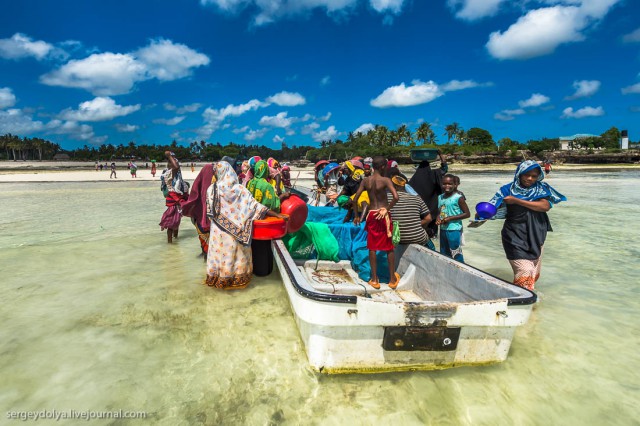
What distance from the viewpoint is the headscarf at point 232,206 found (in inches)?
185

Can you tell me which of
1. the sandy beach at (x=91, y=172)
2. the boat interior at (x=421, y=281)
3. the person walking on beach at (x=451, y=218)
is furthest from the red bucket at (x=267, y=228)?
the sandy beach at (x=91, y=172)

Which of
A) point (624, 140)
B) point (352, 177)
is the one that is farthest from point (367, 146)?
point (352, 177)

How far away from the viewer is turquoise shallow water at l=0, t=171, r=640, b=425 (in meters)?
2.83

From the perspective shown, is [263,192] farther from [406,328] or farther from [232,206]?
Answer: [406,328]

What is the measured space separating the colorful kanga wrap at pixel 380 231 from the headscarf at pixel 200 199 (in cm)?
263

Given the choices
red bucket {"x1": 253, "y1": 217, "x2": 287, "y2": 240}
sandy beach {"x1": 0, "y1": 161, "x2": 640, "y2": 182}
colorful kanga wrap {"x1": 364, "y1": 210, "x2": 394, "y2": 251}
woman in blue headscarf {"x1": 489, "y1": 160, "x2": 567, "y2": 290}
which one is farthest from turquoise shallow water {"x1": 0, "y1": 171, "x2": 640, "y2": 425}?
sandy beach {"x1": 0, "y1": 161, "x2": 640, "y2": 182}

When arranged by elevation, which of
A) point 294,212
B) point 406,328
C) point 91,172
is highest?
point 91,172

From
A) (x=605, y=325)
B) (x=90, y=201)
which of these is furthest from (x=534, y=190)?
(x=90, y=201)

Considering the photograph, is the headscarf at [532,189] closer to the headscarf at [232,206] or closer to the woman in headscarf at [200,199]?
the headscarf at [232,206]

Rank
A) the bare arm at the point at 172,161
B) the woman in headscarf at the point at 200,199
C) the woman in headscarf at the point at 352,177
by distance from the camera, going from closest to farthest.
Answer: the woman in headscarf at the point at 200,199
the bare arm at the point at 172,161
the woman in headscarf at the point at 352,177

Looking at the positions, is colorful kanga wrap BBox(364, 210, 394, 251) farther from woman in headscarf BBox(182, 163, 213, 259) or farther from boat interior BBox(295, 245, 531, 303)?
woman in headscarf BBox(182, 163, 213, 259)

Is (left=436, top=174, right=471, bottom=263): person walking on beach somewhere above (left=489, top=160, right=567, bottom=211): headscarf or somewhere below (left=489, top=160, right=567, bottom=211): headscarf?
below

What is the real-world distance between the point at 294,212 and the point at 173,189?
3.52 m

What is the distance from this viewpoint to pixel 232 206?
15.5ft
